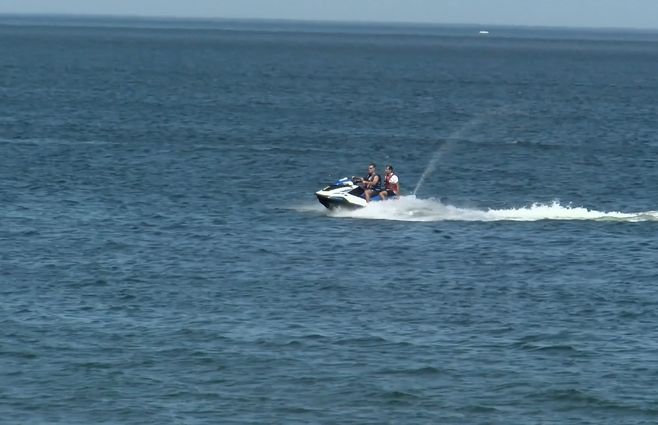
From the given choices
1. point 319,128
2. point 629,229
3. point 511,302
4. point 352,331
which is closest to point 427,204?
point 629,229

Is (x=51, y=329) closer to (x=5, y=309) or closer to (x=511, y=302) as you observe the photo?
(x=5, y=309)

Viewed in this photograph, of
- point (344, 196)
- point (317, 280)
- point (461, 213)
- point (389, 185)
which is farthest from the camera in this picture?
point (461, 213)

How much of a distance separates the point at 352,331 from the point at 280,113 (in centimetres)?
7182

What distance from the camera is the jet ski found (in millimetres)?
53094

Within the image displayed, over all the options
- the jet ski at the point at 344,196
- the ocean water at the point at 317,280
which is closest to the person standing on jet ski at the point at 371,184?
the jet ski at the point at 344,196

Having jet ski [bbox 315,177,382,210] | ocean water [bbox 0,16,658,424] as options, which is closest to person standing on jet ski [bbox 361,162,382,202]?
jet ski [bbox 315,177,382,210]

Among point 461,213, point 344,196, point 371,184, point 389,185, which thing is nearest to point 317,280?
point 344,196

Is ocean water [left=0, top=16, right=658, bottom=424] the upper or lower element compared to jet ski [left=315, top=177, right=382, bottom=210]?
lower

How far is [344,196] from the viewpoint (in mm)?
53031

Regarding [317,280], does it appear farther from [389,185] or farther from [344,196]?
[389,185]

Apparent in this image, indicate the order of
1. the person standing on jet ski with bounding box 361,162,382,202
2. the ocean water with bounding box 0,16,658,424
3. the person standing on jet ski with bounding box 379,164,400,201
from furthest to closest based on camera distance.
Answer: the person standing on jet ski with bounding box 379,164,400,201 → the person standing on jet ski with bounding box 361,162,382,202 → the ocean water with bounding box 0,16,658,424

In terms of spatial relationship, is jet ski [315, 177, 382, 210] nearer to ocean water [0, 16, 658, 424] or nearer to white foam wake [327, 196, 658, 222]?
white foam wake [327, 196, 658, 222]

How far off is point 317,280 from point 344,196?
1038 cm

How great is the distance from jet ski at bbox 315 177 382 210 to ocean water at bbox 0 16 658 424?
1.81 ft
